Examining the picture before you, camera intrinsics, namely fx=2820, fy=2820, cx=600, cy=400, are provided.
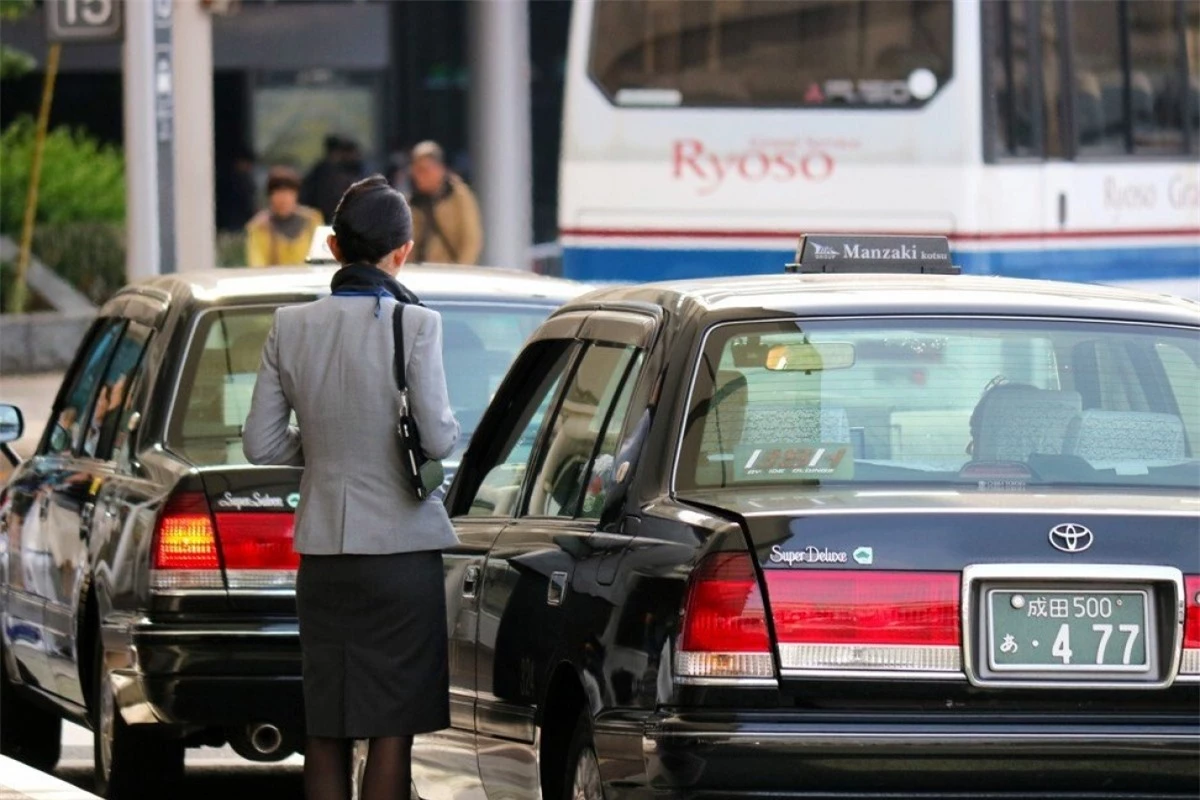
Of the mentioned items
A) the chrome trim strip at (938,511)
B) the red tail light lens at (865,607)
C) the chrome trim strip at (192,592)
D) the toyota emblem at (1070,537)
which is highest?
the chrome trim strip at (938,511)

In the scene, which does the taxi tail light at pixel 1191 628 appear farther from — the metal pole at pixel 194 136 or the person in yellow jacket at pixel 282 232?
the metal pole at pixel 194 136

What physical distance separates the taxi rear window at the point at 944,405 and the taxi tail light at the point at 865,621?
345 millimetres

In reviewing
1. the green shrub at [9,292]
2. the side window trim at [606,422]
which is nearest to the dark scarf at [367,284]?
the side window trim at [606,422]

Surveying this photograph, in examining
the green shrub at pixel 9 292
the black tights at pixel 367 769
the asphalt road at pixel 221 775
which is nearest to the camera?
the black tights at pixel 367 769

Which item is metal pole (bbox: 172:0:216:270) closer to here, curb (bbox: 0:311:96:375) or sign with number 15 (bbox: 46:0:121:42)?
sign with number 15 (bbox: 46:0:121:42)

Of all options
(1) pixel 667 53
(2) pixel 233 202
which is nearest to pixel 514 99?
(1) pixel 667 53

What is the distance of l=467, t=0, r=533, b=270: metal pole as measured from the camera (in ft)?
72.5

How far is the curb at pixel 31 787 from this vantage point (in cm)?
662

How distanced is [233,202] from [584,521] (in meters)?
28.5

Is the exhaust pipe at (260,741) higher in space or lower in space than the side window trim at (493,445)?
lower

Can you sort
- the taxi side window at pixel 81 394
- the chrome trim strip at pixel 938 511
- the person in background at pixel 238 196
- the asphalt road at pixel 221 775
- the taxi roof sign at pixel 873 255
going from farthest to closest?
the person in background at pixel 238 196, the taxi side window at pixel 81 394, the asphalt road at pixel 221 775, the taxi roof sign at pixel 873 255, the chrome trim strip at pixel 938 511

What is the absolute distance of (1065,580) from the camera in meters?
5.02

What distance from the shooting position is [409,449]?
6.05 metres

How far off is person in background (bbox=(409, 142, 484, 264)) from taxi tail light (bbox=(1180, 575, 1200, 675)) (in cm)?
1128
